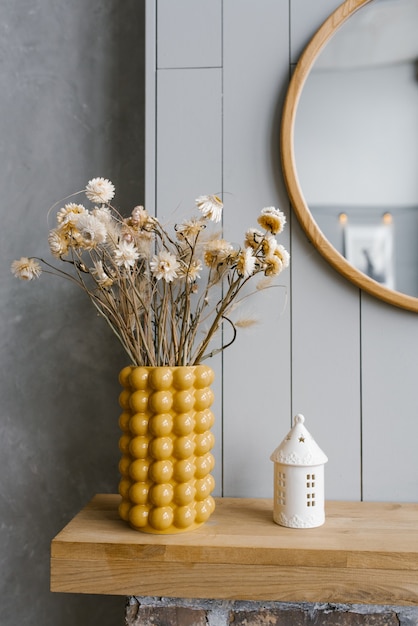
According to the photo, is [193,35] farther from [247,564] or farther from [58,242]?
[247,564]

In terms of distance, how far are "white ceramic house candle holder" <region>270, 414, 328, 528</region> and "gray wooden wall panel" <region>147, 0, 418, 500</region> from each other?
146mm

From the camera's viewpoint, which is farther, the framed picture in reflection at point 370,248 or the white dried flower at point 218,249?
the framed picture in reflection at point 370,248

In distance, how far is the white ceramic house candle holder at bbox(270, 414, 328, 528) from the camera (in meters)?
0.96

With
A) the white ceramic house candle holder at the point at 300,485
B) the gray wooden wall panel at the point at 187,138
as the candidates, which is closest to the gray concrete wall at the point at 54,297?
the gray wooden wall panel at the point at 187,138

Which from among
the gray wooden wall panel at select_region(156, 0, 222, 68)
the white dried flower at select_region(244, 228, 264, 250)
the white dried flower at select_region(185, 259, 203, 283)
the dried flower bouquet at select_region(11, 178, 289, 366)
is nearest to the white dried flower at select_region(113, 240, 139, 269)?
the dried flower bouquet at select_region(11, 178, 289, 366)

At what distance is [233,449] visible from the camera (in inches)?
44.6

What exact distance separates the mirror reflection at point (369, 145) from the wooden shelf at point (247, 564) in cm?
51

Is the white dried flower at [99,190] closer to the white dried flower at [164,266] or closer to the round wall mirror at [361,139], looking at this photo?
the white dried flower at [164,266]

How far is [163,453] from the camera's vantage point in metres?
0.93

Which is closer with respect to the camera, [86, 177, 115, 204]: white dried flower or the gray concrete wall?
[86, 177, 115, 204]: white dried flower

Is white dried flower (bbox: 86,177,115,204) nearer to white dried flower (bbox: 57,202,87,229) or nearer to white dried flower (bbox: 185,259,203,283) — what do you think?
white dried flower (bbox: 57,202,87,229)

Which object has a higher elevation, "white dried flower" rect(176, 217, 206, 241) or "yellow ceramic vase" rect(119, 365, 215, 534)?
"white dried flower" rect(176, 217, 206, 241)

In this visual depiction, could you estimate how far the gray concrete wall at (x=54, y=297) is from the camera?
1.31 metres

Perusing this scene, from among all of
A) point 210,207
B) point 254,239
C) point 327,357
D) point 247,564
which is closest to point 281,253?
→ point 254,239
